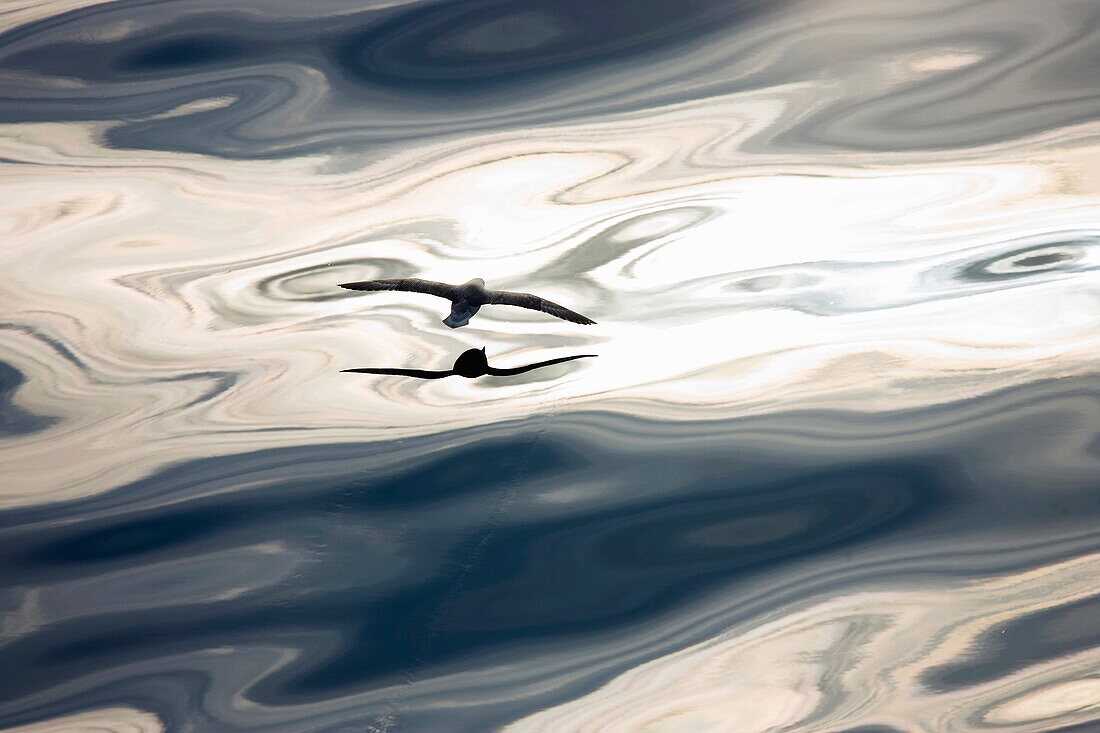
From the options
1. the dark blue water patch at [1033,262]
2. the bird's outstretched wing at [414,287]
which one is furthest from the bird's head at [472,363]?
the dark blue water patch at [1033,262]

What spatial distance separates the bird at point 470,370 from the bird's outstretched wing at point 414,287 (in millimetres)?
932

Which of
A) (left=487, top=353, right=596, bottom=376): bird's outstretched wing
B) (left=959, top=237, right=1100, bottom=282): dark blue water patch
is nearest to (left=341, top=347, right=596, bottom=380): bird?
(left=487, top=353, right=596, bottom=376): bird's outstretched wing

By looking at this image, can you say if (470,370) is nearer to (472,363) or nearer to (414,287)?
(472,363)

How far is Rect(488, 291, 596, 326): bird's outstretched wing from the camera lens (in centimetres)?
828

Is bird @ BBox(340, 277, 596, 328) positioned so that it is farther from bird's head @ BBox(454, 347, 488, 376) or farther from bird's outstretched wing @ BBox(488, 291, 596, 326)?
bird's head @ BBox(454, 347, 488, 376)

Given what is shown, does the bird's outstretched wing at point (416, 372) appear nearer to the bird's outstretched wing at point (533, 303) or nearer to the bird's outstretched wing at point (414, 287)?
the bird's outstretched wing at point (414, 287)

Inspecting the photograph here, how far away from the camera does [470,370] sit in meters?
9.66

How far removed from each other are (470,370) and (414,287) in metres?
1.13

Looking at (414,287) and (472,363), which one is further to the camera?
(472,363)

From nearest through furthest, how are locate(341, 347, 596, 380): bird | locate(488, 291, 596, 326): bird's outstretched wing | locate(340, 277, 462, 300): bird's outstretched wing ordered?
1. locate(488, 291, 596, 326): bird's outstretched wing
2. locate(340, 277, 462, 300): bird's outstretched wing
3. locate(341, 347, 596, 380): bird

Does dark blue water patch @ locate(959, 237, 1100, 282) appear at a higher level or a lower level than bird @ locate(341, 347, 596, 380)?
higher

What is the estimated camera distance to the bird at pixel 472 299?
27.2ft

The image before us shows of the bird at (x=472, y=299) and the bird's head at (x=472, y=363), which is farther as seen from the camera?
the bird's head at (x=472, y=363)

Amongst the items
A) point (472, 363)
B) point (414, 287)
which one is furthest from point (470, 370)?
point (414, 287)
